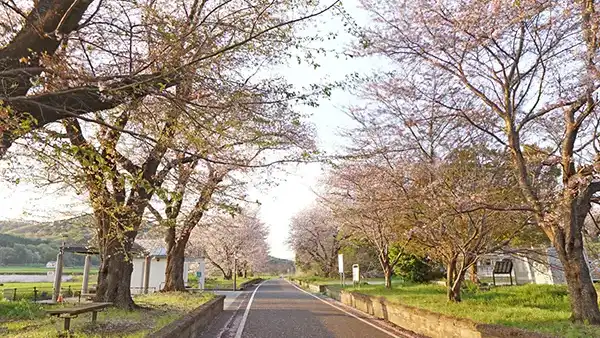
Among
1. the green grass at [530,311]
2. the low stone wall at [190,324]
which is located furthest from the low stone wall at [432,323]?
the low stone wall at [190,324]

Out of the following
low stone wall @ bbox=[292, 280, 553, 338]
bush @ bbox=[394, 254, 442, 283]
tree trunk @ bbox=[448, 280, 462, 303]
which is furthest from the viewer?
bush @ bbox=[394, 254, 442, 283]

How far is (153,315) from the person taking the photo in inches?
364

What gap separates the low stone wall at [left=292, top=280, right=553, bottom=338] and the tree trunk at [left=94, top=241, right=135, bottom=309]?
6.92 m

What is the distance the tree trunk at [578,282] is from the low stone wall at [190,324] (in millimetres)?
6541

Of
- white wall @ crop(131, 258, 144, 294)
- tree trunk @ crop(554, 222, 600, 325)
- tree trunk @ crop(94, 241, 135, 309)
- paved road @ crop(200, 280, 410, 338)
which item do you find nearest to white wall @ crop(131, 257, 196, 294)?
white wall @ crop(131, 258, 144, 294)

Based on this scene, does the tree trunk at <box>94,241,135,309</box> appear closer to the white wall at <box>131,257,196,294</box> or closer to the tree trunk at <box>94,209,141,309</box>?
the tree trunk at <box>94,209,141,309</box>

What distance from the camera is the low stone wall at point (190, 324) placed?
5980mm

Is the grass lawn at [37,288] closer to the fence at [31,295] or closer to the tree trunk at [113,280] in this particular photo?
the fence at [31,295]

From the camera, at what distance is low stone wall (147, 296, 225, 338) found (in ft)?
19.6

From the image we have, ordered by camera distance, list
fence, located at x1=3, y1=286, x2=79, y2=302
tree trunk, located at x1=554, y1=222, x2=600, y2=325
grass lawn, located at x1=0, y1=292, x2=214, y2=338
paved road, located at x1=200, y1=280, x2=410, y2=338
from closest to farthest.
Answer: tree trunk, located at x1=554, y1=222, x2=600, y2=325
grass lawn, located at x1=0, y1=292, x2=214, y2=338
paved road, located at x1=200, y1=280, x2=410, y2=338
fence, located at x1=3, y1=286, x2=79, y2=302

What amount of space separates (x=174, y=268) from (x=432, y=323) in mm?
13202

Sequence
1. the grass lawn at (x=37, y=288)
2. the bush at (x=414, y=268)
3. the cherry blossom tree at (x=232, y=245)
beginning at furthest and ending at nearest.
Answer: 1. the cherry blossom tree at (x=232, y=245)
2. the bush at (x=414, y=268)
3. the grass lawn at (x=37, y=288)

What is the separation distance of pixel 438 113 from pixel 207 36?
680 cm

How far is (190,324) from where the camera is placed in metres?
7.62
